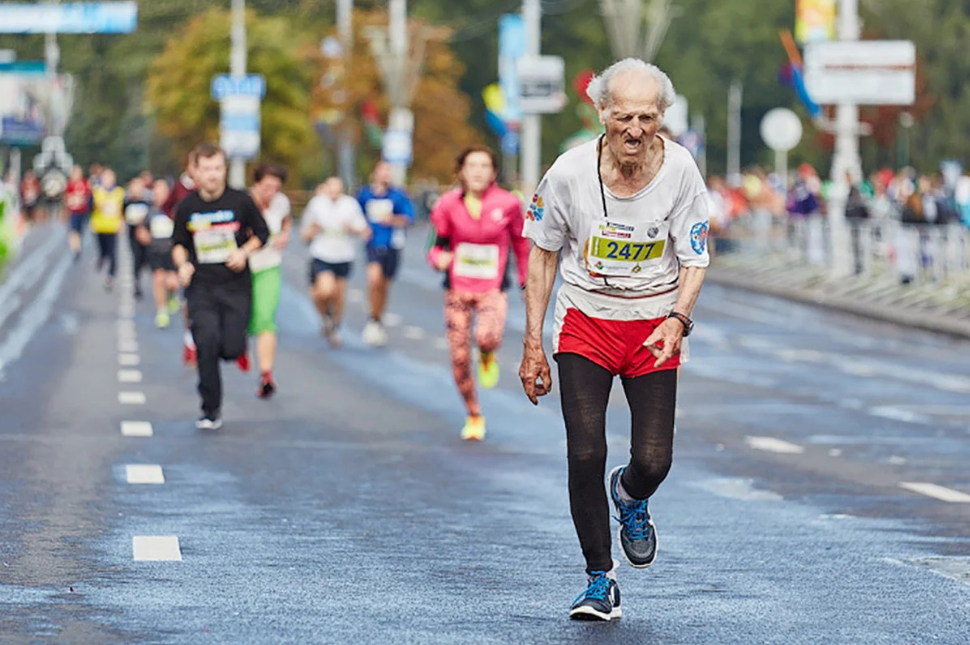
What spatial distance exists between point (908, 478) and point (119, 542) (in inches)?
184

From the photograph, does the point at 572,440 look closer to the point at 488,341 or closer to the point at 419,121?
the point at 488,341

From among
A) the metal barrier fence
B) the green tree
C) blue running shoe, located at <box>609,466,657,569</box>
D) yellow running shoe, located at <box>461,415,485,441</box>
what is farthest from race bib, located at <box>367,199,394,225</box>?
the green tree

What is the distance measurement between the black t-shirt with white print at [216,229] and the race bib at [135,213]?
1459 centimetres

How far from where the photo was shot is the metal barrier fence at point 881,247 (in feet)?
92.1

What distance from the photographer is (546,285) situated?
7.34m

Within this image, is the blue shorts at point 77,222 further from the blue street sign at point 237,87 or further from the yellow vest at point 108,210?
the blue street sign at point 237,87

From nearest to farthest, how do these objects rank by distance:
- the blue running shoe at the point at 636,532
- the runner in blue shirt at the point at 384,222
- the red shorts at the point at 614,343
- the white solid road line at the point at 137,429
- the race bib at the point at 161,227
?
the red shorts at the point at 614,343
the blue running shoe at the point at 636,532
the white solid road line at the point at 137,429
the runner in blue shirt at the point at 384,222
the race bib at the point at 161,227

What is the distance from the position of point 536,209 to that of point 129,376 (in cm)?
1127

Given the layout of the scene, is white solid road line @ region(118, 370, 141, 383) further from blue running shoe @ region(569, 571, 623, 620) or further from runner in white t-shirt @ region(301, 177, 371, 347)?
blue running shoe @ region(569, 571, 623, 620)

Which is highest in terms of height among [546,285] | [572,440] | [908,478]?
[546,285]

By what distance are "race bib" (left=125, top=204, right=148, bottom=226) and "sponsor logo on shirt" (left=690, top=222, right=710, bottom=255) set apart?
21.8 m

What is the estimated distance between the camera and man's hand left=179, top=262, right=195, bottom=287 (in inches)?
549

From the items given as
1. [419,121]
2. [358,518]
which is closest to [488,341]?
[358,518]

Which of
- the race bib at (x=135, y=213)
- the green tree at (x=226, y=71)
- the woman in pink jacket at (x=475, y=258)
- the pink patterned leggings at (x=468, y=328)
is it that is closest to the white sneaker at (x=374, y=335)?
the race bib at (x=135, y=213)
